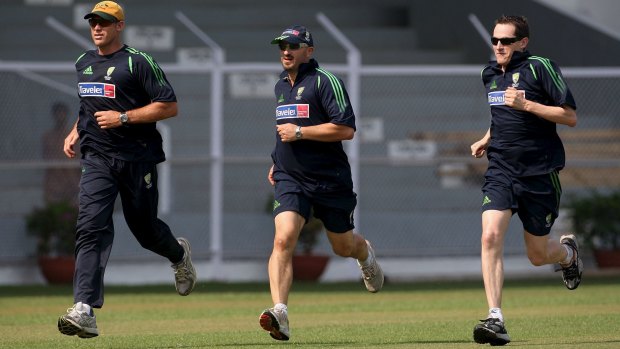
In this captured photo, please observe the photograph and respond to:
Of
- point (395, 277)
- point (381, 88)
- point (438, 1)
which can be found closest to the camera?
point (395, 277)

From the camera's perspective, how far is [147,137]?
411 inches

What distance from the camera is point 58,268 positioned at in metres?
17.4

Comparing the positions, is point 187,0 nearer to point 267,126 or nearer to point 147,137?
point 267,126

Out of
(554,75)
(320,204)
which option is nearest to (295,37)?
(320,204)

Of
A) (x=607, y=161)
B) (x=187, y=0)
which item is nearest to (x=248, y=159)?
(x=607, y=161)

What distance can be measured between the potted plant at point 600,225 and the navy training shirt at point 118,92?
9393 mm

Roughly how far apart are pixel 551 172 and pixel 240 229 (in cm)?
863

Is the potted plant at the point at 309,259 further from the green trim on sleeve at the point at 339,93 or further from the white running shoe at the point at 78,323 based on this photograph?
the white running shoe at the point at 78,323

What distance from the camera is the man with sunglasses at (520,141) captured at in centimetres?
997

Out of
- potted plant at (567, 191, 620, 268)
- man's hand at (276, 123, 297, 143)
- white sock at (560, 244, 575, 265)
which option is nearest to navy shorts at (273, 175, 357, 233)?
man's hand at (276, 123, 297, 143)

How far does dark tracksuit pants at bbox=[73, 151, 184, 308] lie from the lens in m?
9.84

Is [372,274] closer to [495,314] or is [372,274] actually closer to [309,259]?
[495,314]

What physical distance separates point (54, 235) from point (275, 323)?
853 centimetres

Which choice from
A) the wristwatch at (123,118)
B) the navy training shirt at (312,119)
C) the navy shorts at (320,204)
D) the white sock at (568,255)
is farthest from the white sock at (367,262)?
the wristwatch at (123,118)
